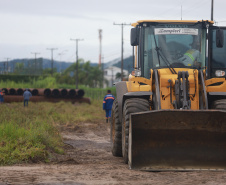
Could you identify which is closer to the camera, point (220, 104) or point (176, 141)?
point (176, 141)

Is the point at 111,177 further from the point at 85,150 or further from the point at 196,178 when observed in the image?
the point at 85,150

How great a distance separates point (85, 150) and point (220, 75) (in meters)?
4.59

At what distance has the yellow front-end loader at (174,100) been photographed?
8445 mm

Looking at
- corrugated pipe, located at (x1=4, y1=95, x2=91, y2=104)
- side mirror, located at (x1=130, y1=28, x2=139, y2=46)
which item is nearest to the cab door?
side mirror, located at (x1=130, y1=28, x2=139, y2=46)

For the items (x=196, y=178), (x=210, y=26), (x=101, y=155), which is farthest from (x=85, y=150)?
(x=196, y=178)


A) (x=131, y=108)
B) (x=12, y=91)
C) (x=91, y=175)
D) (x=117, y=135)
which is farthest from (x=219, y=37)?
(x=12, y=91)

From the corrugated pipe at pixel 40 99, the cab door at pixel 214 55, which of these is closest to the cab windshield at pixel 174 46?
the cab door at pixel 214 55

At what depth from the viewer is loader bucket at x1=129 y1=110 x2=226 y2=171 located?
8414 millimetres

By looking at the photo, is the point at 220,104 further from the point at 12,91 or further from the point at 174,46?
the point at 12,91

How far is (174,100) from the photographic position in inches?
365

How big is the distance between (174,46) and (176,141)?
8.55 ft

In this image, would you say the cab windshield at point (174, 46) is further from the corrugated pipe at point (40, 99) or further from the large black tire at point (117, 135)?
the corrugated pipe at point (40, 99)

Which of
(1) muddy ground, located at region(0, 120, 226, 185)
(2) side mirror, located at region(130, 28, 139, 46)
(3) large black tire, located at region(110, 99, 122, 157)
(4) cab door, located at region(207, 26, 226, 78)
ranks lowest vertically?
(1) muddy ground, located at region(0, 120, 226, 185)

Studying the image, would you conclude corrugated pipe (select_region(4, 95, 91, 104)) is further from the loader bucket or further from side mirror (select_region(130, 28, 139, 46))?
the loader bucket
